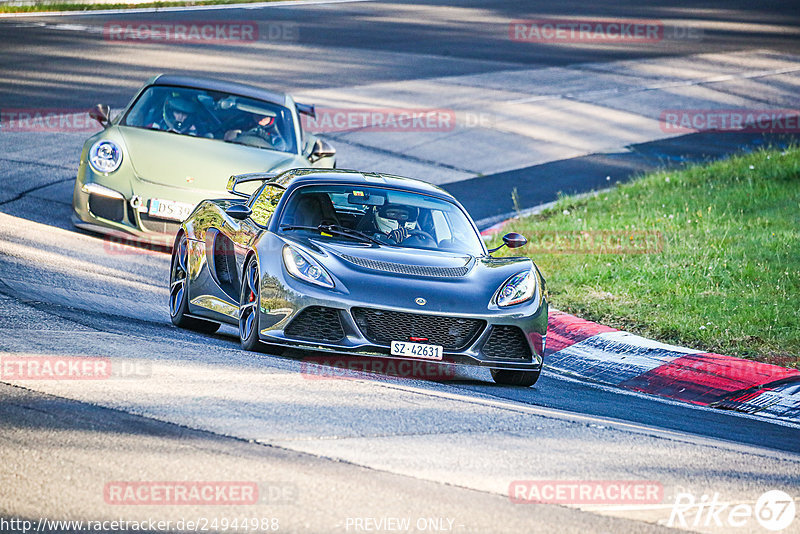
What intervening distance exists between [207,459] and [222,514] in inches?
22.9

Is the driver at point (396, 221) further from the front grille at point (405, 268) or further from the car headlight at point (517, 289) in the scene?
the car headlight at point (517, 289)

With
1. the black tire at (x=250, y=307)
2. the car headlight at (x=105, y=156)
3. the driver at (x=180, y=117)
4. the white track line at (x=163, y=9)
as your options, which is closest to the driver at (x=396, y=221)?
the black tire at (x=250, y=307)

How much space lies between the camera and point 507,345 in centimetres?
806

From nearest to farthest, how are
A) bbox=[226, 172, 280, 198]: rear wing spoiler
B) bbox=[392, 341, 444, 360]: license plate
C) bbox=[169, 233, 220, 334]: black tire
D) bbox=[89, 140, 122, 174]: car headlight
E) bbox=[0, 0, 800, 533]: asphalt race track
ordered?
1. bbox=[0, 0, 800, 533]: asphalt race track
2. bbox=[392, 341, 444, 360]: license plate
3. bbox=[169, 233, 220, 334]: black tire
4. bbox=[226, 172, 280, 198]: rear wing spoiler
5. bbox=[89, 140, 122, 174]: car headlight

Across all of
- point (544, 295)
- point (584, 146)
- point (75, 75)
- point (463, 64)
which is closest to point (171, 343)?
point (544, 295)

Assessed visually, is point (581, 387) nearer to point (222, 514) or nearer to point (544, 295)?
point (544, 295)

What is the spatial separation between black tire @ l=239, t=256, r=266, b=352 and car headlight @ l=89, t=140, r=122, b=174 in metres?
4.36

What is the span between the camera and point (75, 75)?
2286cm

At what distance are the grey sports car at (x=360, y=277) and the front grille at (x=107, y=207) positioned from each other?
2634mm

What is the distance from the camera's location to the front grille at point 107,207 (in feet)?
40.2

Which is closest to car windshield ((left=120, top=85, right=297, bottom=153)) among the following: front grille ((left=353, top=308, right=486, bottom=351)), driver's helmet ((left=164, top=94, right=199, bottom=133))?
driver's helmet ((left=164, top=94, right=199, bottom=133))

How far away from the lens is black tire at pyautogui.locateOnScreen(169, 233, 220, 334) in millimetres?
9298

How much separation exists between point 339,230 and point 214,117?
528 cm

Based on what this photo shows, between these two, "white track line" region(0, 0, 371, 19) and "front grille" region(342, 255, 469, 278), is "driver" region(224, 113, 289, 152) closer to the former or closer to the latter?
"front grille" region(342, 255, 469, 278)
